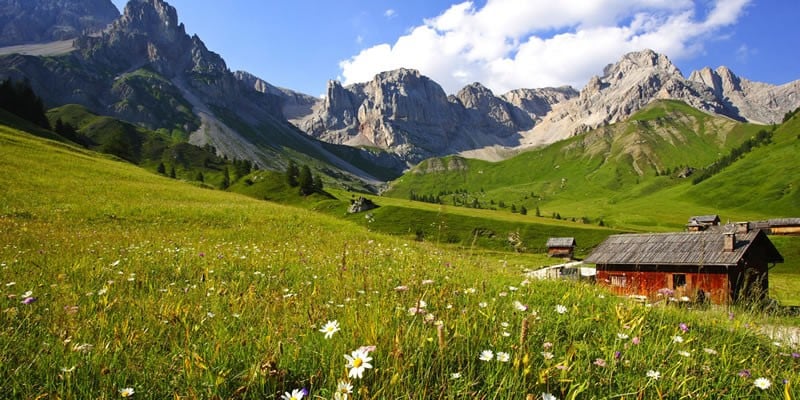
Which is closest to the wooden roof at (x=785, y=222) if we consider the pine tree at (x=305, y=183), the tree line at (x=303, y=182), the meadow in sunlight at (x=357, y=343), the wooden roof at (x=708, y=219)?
the wooden roof at (x=708, y=219)

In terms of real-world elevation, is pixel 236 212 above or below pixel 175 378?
below

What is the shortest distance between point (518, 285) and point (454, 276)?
137 centimetres

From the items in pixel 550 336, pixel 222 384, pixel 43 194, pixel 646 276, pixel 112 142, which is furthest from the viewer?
pixel 112 142

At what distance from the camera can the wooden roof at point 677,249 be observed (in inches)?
1690

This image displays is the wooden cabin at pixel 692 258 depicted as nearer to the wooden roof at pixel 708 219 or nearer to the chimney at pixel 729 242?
the chimney at pixel 729 242

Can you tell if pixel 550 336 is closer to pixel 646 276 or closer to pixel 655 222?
pixel 646 276

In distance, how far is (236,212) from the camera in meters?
37.7

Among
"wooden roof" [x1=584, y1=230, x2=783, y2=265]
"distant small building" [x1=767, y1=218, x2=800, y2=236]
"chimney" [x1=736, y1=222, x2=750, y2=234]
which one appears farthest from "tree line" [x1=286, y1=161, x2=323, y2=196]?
"distant small building" [x1=767, y1=218, x2=800, y2=236]

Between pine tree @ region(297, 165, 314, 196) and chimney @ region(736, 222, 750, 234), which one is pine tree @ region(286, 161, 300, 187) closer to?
pine tree @ region(297, 165, 314, 196)

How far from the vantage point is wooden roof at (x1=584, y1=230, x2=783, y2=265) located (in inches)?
1690

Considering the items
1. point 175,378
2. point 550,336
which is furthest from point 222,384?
Answer: point 550,336

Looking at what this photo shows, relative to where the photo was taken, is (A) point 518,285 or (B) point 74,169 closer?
(A) point 518,285

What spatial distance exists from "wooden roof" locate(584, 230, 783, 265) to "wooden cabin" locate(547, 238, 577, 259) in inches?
Answer: 1690

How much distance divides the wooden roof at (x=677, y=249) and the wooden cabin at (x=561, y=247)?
42.9m
